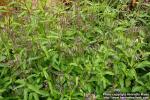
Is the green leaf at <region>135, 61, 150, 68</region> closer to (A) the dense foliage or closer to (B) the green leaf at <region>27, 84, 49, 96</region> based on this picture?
(A) the dense foliage

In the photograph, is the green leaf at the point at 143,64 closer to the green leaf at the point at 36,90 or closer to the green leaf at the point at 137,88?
the green leaf at the point at 137,88

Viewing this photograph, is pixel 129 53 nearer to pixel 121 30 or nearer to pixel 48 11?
pixel 121 30

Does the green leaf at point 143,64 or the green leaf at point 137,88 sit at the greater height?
the green leaf at point 143,64

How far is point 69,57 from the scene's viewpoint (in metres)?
3.78

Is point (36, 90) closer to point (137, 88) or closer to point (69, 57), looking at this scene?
point (69, 57)

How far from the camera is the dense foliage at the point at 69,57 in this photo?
3.55 m

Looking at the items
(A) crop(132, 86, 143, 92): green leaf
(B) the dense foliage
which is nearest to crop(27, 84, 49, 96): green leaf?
(B) the dense foliage

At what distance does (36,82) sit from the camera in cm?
356

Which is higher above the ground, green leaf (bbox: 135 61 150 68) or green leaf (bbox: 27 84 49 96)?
green leaf (bbox: 135 61 150 68)

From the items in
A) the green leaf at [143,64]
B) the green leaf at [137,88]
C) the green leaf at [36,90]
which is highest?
the green leaf at [143,64]

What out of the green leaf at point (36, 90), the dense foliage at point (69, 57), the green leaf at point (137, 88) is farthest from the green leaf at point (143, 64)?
the green leaf at point (36, 90)

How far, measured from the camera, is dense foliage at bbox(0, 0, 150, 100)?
355 cm

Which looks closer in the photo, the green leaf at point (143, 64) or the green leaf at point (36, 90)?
the green leaf at point (36, 90)

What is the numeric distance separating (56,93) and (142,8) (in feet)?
6.43
